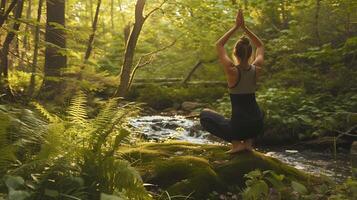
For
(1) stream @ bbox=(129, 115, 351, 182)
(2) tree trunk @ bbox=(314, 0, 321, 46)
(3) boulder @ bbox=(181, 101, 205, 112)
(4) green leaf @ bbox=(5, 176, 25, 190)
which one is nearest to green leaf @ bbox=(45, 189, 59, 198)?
(4) green leaf @ bbox=(5, 176, 25, 190)

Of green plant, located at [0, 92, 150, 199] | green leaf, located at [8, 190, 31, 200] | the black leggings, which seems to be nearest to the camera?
green leaf, located at [8, 190, 31, 200]

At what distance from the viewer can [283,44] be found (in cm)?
1577

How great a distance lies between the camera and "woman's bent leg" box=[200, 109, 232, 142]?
579cm

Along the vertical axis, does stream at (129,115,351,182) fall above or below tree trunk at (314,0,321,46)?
below

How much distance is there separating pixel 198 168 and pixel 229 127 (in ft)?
2.61

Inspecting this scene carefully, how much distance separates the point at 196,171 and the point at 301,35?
470 inches

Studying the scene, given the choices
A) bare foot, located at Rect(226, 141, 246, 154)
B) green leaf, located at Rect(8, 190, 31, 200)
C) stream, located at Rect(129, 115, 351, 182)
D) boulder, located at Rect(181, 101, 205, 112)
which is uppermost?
green leaf, located at Rect(8, 190, 31, 200)

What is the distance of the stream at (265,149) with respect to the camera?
27.2 ft

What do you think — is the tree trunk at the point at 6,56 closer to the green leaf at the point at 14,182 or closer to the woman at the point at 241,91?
the woman at the point at 241,91

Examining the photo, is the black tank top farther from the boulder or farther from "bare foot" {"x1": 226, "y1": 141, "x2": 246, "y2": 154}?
the boulder

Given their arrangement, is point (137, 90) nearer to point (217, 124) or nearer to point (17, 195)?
point (217, 124)

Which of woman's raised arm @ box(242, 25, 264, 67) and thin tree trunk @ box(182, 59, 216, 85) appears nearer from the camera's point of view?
woman's raised arm @ box(242, 25, 264, 67)

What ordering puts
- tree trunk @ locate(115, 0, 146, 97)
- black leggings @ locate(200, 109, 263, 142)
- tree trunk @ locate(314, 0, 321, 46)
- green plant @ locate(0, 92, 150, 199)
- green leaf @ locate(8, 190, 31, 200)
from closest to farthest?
green leaf @ locate(8, 190, 31, 200) < green plant @ locate(0, 92, 150, 199) < black leggings @ locate(200, 109, 263, 142) < tree trunk @ locate(115, 0, 146, 97) < tree trunk @ locate(314, 0, 321, 46)

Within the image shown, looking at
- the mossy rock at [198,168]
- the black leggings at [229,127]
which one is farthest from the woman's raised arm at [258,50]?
the mossy rock at [198,168]
